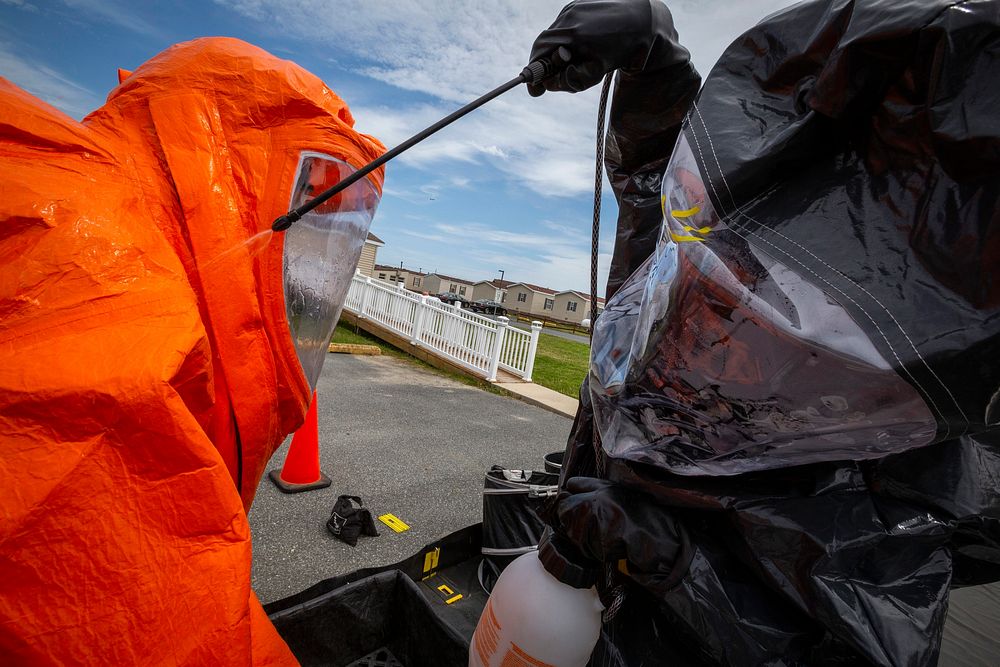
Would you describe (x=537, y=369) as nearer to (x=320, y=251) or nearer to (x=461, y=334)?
(x=461, y=334)

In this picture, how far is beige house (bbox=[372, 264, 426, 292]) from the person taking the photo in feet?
188

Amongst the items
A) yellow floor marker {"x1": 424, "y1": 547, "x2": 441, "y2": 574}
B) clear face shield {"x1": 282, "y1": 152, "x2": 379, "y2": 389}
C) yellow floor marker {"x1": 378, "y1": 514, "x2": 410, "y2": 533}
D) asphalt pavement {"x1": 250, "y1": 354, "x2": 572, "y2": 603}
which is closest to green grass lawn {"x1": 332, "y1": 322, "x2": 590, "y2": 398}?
asphalt pavement {"x1": 250, "y1": 354, "x2": 572, "y2": 603}

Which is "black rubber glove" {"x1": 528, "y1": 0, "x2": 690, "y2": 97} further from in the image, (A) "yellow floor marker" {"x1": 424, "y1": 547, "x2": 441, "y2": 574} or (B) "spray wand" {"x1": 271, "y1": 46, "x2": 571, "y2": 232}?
(A) "yellow floor marker" {"x1": 424, "y1": 547, "x2": 441, "y2": 574}

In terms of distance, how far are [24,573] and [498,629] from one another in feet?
2.72

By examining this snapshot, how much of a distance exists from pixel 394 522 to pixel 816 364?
3310 mm

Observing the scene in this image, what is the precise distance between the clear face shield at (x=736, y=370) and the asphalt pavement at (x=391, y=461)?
236 centimetres

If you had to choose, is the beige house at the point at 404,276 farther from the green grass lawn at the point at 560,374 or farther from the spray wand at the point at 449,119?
the spray wand at the point at 449,119

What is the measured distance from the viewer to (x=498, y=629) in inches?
39.7

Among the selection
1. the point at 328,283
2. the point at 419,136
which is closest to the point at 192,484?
the point at 328,283

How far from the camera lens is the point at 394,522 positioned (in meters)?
3.47

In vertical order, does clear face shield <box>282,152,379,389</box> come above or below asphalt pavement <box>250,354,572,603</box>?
above

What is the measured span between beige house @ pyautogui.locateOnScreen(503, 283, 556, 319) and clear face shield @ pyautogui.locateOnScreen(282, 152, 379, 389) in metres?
56.9

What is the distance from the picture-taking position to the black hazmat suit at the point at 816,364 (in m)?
0.55

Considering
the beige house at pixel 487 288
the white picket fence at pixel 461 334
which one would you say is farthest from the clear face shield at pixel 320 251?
the beige house at pixel 487 288
